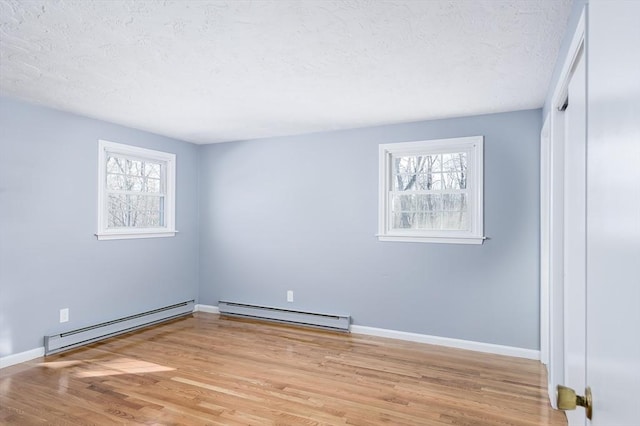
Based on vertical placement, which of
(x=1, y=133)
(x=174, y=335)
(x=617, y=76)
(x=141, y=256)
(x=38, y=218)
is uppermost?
(x=1, y=133)

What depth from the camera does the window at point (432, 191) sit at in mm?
3914

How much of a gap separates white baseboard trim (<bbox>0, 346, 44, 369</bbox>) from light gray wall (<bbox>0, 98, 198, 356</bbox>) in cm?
5

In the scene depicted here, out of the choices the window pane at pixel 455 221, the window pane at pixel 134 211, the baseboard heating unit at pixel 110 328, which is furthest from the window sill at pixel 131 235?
the window pane at pixel 455 221

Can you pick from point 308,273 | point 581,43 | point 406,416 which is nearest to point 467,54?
point 581,43

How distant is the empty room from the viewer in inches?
75.0

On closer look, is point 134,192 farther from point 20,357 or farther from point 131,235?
point 20,357

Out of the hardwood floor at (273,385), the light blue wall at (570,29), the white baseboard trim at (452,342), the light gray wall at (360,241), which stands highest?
the light blue wall at (570,29)

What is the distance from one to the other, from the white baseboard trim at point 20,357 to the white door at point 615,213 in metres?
4.25

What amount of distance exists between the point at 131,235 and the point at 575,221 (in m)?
4.32

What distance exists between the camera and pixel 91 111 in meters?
3.79

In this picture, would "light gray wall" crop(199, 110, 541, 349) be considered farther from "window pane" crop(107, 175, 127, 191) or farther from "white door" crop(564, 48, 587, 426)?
"white door" crop(564, 48, 587, 426)

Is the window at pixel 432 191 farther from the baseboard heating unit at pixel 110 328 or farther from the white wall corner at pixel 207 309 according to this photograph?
the baseboard heating unit at pixel 110 328

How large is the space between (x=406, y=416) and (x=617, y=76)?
2.47 metres

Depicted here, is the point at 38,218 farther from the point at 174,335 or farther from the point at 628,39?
the point at 628,39
